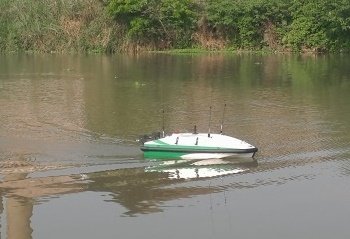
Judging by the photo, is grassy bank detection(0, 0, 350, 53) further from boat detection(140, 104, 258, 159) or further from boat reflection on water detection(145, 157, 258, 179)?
boat reflection on water detection(145, 157, 258, 179)

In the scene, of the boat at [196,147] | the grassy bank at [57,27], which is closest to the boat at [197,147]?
the boat at [196,147]

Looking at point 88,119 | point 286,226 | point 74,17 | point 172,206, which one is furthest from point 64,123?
point 74,17

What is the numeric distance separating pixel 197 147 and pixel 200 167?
1.53 ft

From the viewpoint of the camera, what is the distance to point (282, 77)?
32.0 metres

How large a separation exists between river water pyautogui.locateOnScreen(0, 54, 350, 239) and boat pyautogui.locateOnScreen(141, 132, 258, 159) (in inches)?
7.9

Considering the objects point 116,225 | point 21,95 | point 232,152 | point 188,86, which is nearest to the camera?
point 116,225

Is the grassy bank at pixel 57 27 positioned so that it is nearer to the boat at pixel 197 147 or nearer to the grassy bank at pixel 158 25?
the grassy bank at pixel 158 25

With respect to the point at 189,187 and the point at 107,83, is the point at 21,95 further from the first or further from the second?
the point at 189,187

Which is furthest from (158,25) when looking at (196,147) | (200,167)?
(200,167)

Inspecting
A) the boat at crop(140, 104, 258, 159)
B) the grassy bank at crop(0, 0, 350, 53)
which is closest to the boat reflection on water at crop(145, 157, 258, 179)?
the boat at crop(140, 104, 258, 159)

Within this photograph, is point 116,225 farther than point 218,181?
No

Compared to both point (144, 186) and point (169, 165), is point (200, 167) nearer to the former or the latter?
point (169, 165)

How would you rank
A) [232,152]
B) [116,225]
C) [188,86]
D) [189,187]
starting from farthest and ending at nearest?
1. [188,86]
2. [232,152]
3. [189,187]
4. [116,225]

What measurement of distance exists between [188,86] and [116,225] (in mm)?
17784
